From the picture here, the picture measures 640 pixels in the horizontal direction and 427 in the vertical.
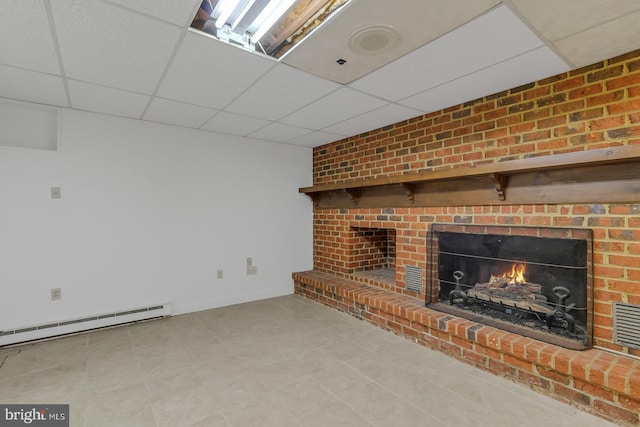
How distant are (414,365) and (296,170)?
3061 millimetres

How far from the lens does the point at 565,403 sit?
1.94 metres

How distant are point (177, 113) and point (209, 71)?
1.16 metres

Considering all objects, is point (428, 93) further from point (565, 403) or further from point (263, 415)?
point (263, 415)

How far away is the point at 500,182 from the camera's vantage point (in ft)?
8.04

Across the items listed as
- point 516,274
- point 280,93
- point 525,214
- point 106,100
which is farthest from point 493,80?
point 106,100

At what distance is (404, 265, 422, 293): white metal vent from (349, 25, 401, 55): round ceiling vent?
2118 mm

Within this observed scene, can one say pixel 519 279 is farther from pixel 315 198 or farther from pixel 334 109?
pixel 315 198

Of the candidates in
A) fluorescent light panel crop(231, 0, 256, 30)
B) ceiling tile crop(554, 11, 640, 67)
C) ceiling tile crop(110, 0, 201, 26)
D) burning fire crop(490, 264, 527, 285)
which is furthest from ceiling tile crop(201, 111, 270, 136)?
burning fire crop(490, 264, 527, 285)

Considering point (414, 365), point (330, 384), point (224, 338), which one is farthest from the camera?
point (224, 338)

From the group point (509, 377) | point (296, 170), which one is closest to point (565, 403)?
point (509, 377)

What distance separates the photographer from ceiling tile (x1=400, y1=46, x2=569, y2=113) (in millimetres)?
2029

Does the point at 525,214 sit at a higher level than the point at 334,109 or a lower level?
lower

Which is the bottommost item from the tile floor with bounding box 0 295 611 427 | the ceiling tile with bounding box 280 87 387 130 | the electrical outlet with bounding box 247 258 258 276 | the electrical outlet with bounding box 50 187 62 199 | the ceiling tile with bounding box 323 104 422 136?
the tile floor with bounding box 0 295 611 427

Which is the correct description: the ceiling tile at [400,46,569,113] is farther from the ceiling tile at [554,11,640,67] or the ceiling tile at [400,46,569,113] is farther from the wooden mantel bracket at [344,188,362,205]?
the wooden mantel bracket at [344,188,362,205]
